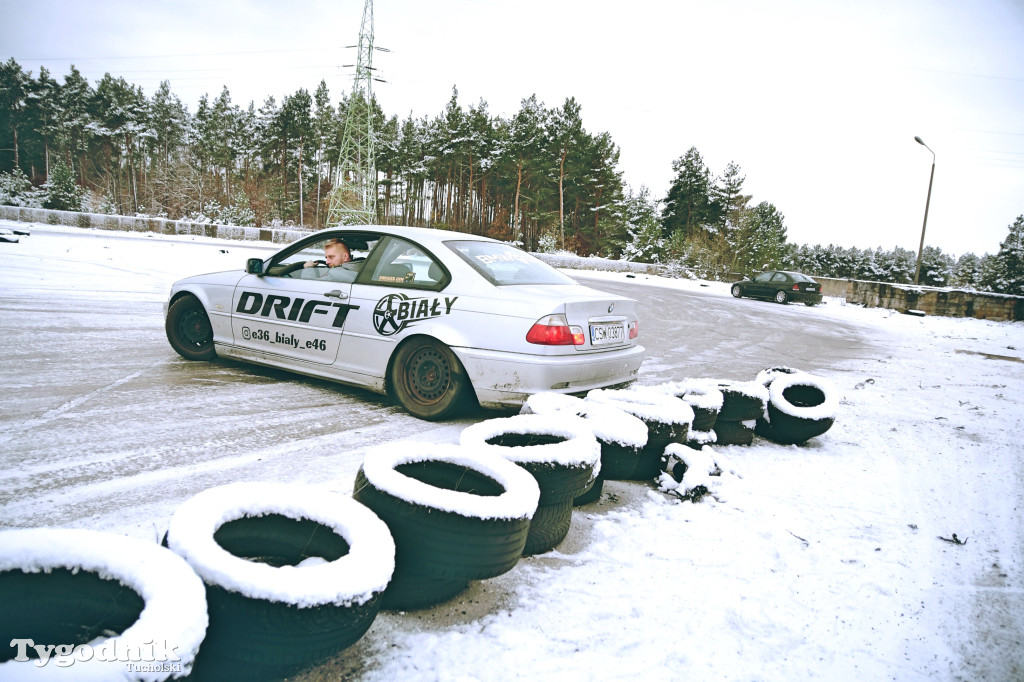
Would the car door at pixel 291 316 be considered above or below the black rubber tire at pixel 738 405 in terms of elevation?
above

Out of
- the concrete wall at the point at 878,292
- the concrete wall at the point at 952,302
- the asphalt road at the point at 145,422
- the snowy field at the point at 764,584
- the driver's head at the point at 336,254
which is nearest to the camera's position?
Result: the snowy field at the point at 764,584

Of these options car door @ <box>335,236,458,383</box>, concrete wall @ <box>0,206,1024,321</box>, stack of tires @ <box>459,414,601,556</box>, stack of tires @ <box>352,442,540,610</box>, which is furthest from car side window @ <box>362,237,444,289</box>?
concrete wall @ <box>0,206,1024,321</box>

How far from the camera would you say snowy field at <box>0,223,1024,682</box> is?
1.89m

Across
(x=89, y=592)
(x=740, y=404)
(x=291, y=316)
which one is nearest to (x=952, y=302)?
(x=740, y=404)

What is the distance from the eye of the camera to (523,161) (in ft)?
187

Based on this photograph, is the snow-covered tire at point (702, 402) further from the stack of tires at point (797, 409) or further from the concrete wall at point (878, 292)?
the concrete wall at point (878, 292)

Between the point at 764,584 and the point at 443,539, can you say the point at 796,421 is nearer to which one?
the point at 764,584

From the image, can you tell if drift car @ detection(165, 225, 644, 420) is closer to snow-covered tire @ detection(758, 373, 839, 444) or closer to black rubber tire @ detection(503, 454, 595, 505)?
snow-covered tire @ detection(758, 373, 839, 444)

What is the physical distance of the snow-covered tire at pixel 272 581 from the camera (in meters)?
1.45

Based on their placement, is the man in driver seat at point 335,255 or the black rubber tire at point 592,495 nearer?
the black rubber tire at point 592,495

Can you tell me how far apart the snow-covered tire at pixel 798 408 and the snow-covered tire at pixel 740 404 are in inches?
10.5

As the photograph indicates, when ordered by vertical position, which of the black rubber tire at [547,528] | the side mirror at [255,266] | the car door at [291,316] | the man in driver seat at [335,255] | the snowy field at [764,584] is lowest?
the snowy field at [764,584]

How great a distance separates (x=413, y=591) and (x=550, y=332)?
2285 mm

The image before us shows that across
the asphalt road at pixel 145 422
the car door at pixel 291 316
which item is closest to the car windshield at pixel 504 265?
the car door at pixel 291 316
